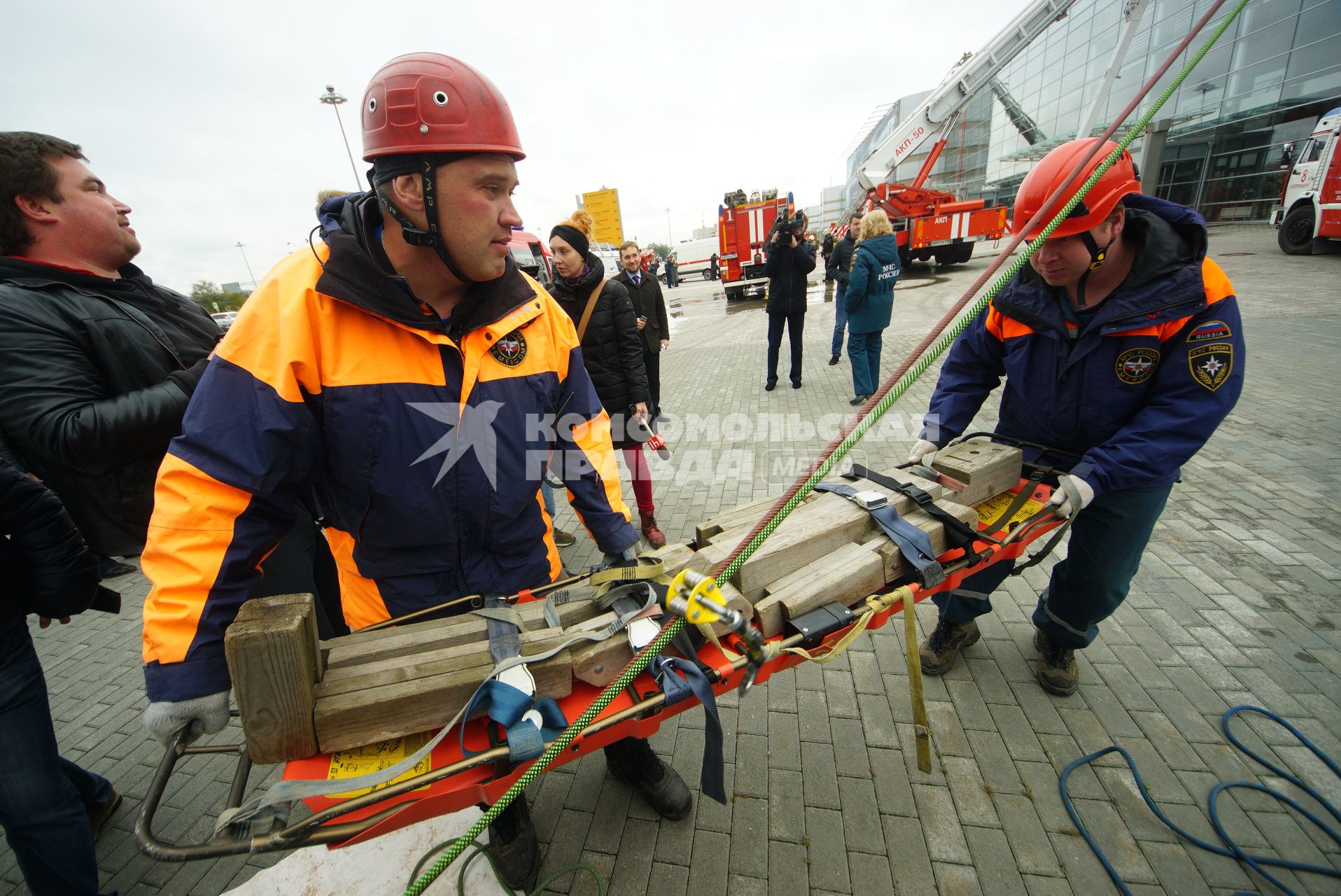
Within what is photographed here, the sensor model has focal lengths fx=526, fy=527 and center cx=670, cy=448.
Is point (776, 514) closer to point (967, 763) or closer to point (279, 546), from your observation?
point (967, 763)

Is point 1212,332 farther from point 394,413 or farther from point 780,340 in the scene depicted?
point 780,340

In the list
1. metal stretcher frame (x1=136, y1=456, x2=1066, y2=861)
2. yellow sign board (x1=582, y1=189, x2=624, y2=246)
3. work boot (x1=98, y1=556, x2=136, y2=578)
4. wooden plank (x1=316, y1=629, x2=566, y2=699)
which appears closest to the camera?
metal stretcher frame (x1=136, y1=456, x2=1066, y2=861)

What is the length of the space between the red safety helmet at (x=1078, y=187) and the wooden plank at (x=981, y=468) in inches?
33.0

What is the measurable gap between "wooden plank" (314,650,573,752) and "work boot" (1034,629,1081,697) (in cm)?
245

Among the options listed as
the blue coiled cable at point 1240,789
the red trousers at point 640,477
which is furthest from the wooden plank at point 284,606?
the red trousers at point 640,477

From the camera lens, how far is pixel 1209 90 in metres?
19.5

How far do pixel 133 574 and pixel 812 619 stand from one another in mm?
5752

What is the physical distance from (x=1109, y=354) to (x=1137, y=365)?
9cm

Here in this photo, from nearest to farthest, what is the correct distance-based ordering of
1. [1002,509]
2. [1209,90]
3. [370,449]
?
[370,449] → [1002,509] → [1209,90]

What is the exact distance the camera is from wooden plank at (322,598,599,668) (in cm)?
140

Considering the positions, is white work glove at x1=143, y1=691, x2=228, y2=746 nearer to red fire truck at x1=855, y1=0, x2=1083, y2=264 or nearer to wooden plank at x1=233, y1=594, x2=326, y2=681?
wooden plank at x1=233, y1=594, x2=326, y2=681

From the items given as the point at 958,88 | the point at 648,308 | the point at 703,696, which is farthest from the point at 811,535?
the point at 958,88

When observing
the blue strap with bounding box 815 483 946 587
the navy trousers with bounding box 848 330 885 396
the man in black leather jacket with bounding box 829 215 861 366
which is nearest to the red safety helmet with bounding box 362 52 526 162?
the blue strap with bounding box 815 483 946 587

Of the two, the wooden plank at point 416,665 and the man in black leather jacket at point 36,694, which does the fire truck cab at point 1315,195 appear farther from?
the man in black leather jacket at point 36,694
